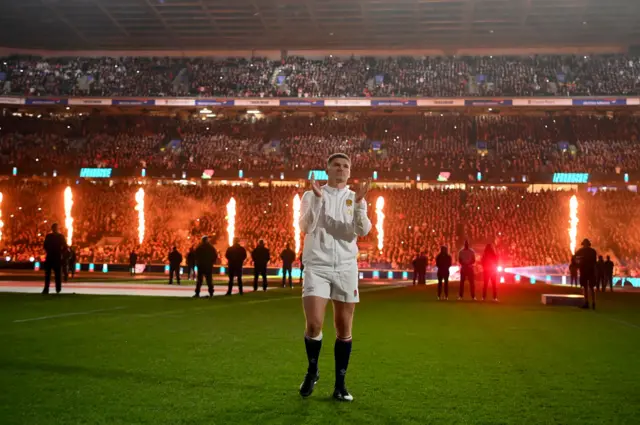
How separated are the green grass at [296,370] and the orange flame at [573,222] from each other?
3452 cm

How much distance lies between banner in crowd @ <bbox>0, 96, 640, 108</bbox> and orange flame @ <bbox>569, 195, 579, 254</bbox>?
11.3 m

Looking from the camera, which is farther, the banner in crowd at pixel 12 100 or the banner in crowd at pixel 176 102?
the banner in crowd at pixel 176 102

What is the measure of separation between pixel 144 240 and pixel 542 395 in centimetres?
4783

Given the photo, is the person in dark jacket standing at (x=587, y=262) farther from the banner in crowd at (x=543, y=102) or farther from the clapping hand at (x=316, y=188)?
the banner in crowd at (x=543, y=102)

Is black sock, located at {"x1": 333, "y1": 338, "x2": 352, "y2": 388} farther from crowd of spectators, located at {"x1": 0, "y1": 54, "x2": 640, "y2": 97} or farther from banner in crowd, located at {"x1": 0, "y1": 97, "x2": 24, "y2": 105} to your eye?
banner in crowd, located at {"x1": 0, "y1": 97, "x2": 24, "y2": 105}

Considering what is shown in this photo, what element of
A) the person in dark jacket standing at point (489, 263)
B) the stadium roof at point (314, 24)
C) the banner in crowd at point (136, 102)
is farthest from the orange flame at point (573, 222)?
the banner in crowd at point (136, 102)

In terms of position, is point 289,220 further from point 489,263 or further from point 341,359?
point 341,359

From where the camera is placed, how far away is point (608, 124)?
6556 cm

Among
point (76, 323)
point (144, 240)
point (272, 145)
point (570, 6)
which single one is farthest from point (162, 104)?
point (76, 323)

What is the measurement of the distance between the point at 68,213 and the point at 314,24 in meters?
24.6

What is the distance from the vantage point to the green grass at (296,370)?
6.70 metres

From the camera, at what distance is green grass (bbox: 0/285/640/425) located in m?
6.70

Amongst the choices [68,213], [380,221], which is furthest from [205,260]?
[68,213]

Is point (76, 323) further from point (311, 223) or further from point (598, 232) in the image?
point (598, 232)
